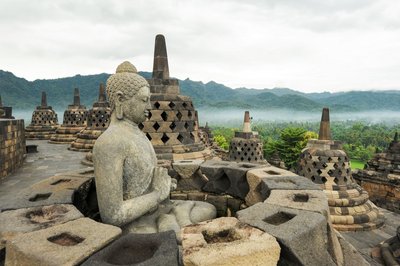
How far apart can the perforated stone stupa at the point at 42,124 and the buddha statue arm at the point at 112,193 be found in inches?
640

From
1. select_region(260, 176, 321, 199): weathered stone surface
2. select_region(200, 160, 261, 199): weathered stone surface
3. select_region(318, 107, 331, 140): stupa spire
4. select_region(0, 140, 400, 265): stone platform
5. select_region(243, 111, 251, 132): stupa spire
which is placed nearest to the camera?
select_region(260, 176, 321, 199): weathered stone surface

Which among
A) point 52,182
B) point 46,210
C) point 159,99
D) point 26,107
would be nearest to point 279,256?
point 46,210

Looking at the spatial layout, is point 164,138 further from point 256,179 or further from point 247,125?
point 247,125

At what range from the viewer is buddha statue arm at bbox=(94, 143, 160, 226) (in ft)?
7.33

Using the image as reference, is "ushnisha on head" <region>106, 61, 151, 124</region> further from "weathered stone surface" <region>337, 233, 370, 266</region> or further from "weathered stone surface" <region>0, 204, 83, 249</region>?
"weathered stone surface" <region>337, 233, 370, 266</region>

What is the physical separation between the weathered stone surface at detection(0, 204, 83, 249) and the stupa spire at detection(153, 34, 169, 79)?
→ 3.66m

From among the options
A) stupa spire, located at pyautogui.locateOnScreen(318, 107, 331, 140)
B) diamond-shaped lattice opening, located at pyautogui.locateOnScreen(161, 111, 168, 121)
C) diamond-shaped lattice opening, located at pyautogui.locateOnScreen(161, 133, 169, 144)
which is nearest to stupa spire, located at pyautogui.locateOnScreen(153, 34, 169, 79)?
diamond-shaped lattice opening, located at pyautogui.locateOnScreen(161, 111, 168, 121)

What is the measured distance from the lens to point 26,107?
117 m

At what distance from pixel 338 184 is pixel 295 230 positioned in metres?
8.44

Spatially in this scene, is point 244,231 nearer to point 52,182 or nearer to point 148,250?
point 148,250

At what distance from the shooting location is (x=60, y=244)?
1784 millimetres

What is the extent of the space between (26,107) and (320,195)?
13676cm

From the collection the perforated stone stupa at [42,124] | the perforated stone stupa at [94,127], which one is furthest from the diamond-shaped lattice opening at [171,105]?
the perforated stone stupa at [42,124]

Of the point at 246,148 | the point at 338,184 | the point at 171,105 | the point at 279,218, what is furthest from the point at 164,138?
the point at 246,148
